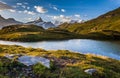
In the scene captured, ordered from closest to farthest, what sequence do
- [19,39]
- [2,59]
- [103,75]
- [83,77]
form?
1. [83,77]
2. [103,75]
3. [2,59]
4. [19,39]

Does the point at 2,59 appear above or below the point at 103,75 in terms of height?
above

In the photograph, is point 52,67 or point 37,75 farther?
point 52,67

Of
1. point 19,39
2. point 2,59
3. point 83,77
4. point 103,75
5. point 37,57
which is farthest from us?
point 19,39

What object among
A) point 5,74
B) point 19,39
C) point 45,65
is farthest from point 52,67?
point 19,39

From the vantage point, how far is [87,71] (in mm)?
21641

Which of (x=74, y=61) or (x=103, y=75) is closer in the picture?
(x=103, y=75)

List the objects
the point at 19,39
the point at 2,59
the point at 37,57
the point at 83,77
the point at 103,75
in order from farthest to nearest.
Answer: the point at 19,39 < the point at 37,57 < the point at 2,59 < the point at 103,75 < the point at 83,77

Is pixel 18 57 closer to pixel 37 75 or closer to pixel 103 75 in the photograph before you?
pixel 37 75

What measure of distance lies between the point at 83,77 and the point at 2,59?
8.21m

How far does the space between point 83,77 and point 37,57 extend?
262 inches

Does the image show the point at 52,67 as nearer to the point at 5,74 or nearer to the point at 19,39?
the point at 5,74

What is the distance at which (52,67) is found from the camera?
878 inches

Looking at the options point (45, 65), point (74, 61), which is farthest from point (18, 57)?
point (74, 61)

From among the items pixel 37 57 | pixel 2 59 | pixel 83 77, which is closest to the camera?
pixel 83 77
